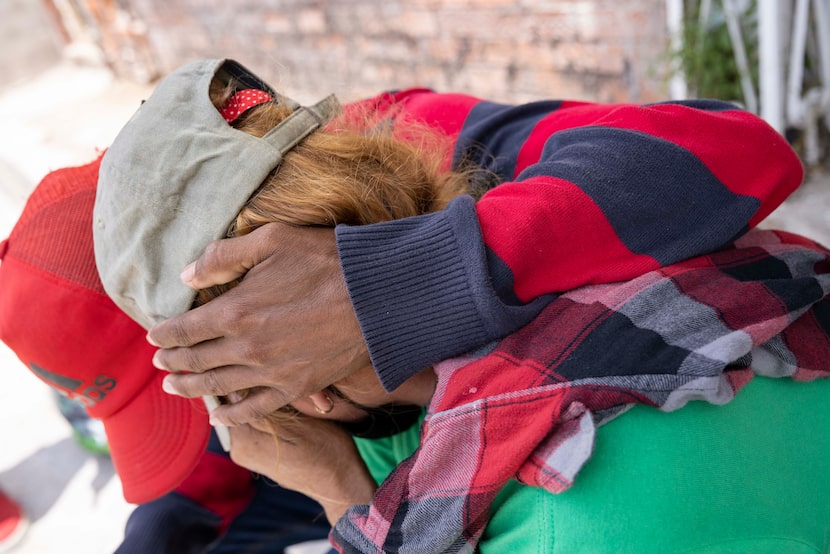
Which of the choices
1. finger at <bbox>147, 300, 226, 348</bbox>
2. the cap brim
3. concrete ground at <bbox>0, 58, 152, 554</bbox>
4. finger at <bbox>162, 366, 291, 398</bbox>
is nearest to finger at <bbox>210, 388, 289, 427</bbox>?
finger at <bbox>162, 366, 291, 398</bbox>

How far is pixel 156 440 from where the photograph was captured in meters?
1.33

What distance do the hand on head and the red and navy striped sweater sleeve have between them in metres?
0.05

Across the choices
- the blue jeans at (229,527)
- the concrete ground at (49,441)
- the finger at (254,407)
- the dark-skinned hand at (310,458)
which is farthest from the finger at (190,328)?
the concrete ground at (49,441)

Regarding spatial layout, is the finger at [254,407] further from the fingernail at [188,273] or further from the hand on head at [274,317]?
the fingernail at [188,273]

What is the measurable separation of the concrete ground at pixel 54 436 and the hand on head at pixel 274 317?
0.57 metres

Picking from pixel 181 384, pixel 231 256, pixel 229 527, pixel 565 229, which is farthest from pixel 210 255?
pixel 229 527

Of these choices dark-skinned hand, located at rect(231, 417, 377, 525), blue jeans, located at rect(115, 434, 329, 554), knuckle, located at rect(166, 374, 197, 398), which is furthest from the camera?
blue jeans, located at rect(115, 434, 329, 554)

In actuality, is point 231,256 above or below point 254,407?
above

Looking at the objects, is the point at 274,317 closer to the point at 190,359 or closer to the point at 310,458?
the point at 190,359

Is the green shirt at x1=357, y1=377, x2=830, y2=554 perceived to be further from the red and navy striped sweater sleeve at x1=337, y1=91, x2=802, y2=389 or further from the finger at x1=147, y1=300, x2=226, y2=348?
the finger at x1=147, y1=300, x2=226, y2=348

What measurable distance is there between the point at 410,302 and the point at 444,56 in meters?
2.26

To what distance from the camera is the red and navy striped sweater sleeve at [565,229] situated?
0.93 m

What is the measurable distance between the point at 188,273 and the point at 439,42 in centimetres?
226

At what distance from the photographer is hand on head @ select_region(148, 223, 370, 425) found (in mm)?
939
